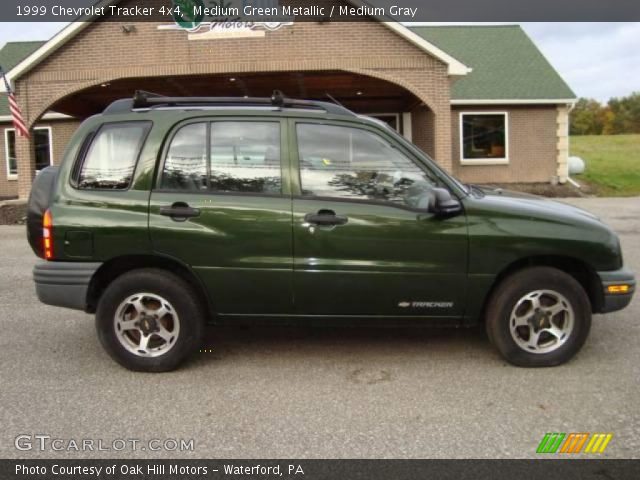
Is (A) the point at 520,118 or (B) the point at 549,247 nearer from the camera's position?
(B) the point at 549,247

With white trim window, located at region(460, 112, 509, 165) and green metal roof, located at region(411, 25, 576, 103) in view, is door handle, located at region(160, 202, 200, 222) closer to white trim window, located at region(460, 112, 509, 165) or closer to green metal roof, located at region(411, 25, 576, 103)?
green metal roof, located at region(411, 25, 576, 103)

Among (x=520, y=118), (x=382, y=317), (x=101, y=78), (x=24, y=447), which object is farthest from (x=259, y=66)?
(x=24, y=447)

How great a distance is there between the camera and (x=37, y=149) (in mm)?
20672

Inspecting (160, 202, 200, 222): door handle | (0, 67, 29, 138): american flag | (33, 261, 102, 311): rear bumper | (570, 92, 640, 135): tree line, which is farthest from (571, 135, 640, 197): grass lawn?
(570, 92, 640, 135): tree line

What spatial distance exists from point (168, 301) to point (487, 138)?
58.6 ft

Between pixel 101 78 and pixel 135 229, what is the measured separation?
1178 centimetres

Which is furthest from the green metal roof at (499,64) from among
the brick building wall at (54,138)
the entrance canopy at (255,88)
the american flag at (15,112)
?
the brick building wall at (54,138)

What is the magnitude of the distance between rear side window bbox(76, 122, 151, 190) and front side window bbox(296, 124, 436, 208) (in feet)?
3.86

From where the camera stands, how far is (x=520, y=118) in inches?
805

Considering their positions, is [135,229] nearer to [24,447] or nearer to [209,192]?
[209,192]

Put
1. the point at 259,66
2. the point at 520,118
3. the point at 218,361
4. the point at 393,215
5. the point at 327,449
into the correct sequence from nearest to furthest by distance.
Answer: the point at 327,449 < the point at 393,215 < the point at 218,361 < the point at 259,66 < the point at 520,118

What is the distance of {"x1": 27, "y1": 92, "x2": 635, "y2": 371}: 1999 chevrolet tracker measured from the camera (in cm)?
423

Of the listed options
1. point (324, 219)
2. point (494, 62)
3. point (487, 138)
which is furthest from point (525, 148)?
point (324, 219)

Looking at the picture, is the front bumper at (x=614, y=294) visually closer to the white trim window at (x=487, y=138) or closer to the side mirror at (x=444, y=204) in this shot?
the side mirror at (x=444, y=204)
